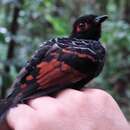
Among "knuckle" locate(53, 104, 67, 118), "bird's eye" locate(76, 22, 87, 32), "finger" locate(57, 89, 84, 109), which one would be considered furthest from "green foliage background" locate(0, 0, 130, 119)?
"knuckle" locate(53, 104, 67, 118)

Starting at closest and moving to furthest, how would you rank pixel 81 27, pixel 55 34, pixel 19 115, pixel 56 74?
pixel 19 115 < pixel 56 74 < pixel 81 27 < pixel 55 34

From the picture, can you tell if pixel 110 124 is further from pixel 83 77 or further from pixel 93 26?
pixel 93 26

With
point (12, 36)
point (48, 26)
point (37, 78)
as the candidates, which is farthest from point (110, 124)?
point (48, 26)

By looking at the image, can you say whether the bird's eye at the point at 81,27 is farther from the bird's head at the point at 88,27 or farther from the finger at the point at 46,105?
the finger at the point at 46,105

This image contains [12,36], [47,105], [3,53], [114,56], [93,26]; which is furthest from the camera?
[114,56]

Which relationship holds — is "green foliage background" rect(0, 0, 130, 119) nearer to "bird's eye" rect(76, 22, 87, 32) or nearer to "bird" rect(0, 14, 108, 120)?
"bird's eye" rect(76, 22, 87, 32)

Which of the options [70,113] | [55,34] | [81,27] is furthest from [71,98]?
[55,34]

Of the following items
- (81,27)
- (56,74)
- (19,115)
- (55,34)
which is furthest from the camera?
(55,34)

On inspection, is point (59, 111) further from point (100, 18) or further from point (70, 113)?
point (100, 18)

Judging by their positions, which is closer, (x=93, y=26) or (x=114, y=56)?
A: (x=93, y=26)
